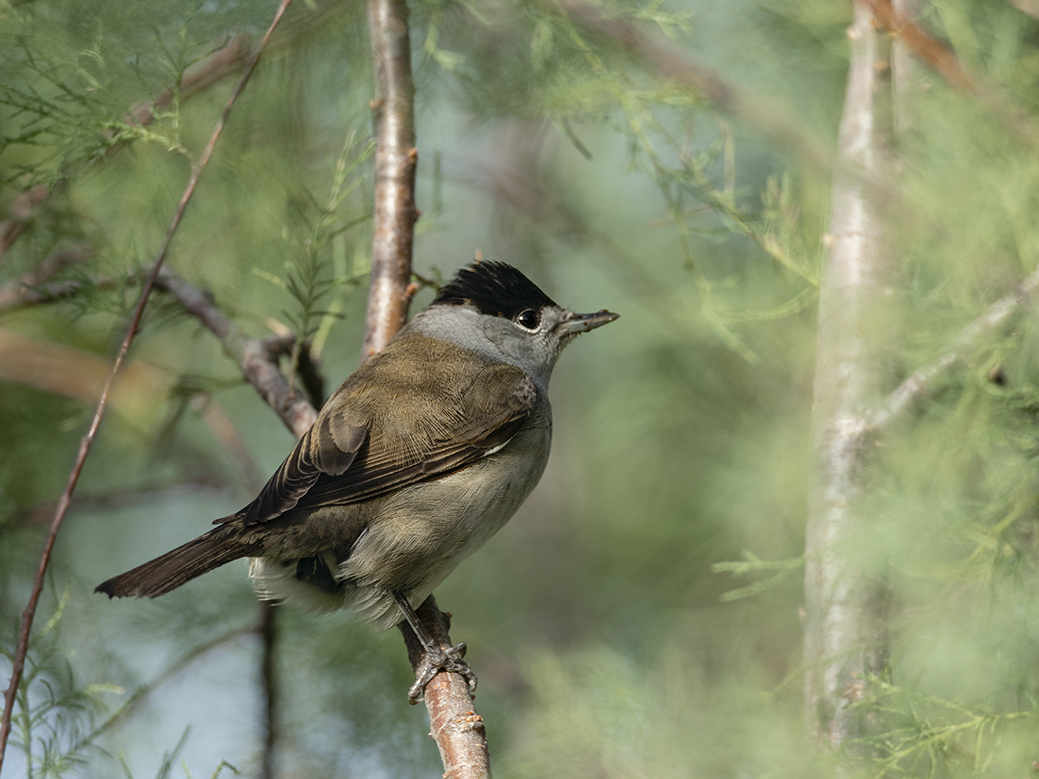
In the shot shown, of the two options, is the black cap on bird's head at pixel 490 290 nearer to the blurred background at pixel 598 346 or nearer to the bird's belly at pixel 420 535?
the blurred background at pixel 598 346

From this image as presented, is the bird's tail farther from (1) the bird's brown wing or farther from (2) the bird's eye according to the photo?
(2) the bird's eye

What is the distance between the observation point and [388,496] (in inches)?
115

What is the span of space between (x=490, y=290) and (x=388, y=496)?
A: 3.70 feet

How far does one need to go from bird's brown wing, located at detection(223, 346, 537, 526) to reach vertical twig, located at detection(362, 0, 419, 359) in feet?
0.81

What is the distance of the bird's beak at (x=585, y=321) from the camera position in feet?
11.9

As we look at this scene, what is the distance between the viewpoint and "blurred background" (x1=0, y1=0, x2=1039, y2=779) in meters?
2.87

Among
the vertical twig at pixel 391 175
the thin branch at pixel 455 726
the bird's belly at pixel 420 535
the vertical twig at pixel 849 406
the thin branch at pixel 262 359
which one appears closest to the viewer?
the thin branch at pixel 455 726

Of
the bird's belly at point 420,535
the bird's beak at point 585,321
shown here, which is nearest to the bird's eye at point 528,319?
the bird's beak at point 585,321

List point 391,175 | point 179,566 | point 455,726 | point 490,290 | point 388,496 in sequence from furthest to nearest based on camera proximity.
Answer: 1. point 490,290
2. point 391,175
3. point 388,496
4. point 179,566
5. point 455,726

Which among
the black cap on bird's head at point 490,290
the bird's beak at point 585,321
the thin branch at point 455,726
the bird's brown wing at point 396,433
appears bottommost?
the thin branch at point 455,726

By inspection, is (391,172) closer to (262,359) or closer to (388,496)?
(262,359)

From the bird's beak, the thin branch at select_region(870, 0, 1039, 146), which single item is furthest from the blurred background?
the bird's beak

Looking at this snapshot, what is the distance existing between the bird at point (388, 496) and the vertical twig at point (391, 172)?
177mm

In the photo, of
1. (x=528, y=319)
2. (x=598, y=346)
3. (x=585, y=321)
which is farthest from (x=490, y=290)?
(x=598, y=346)
